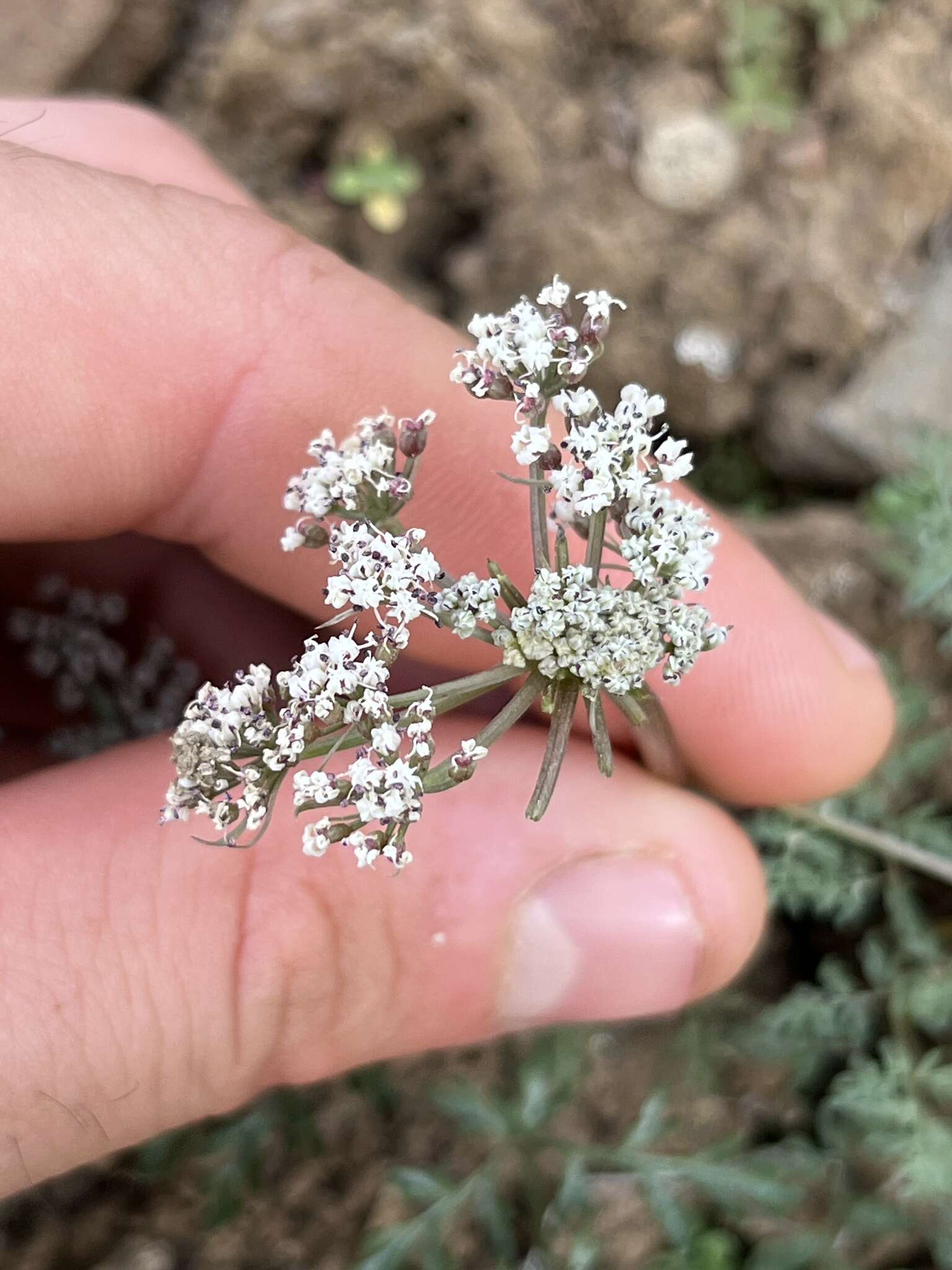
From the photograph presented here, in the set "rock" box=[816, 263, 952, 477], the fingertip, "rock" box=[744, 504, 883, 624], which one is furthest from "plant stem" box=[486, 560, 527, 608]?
"rock" box=[816, 263, 952, 477]

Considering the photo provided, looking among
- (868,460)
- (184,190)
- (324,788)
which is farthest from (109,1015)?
(868,460)

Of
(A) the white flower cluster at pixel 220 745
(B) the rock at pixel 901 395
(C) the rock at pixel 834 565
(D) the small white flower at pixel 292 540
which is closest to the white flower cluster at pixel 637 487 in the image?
Result: (D) the small white flower at pixel 292 540

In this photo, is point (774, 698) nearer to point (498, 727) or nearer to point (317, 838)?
point (498, 727)

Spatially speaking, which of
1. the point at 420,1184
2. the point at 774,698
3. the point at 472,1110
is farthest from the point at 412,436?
the point at 420,1184

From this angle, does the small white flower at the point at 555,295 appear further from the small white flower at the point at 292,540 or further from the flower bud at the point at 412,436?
the small white flower at the point at 292,540

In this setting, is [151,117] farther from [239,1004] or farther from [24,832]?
[239,1004]

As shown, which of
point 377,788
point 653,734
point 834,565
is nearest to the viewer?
point 377,788
